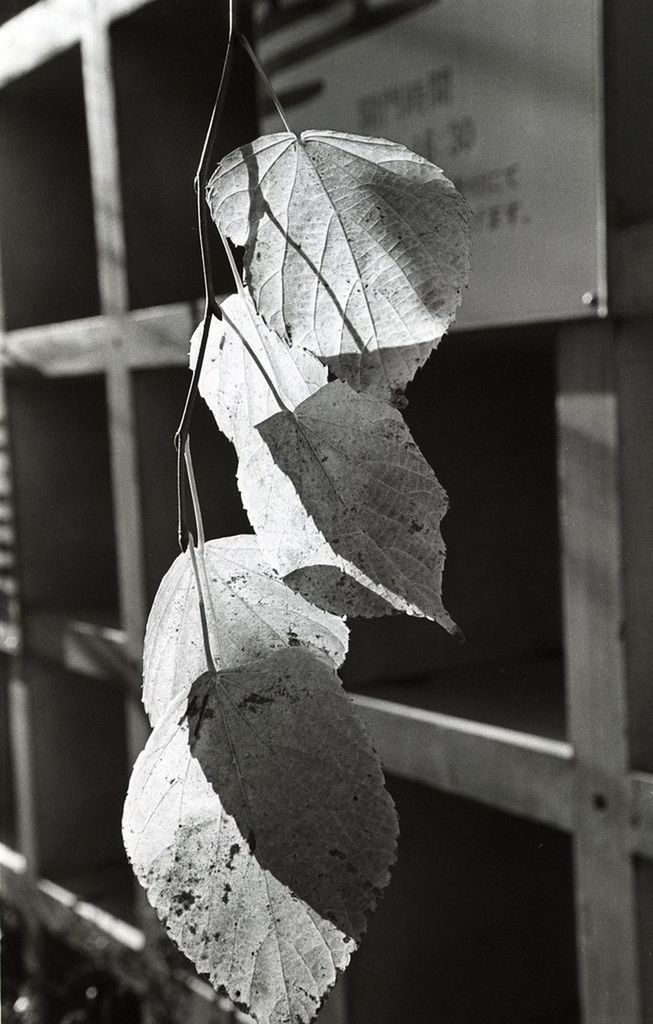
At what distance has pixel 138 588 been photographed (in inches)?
48.9

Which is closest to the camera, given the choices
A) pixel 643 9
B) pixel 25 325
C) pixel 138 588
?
pixel 643 9

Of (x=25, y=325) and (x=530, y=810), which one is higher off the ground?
(x=25, y=325)

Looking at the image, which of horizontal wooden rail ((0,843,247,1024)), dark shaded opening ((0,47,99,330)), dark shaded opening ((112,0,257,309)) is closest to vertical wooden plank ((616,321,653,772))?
dark shaded opening ((112,0,257,309))

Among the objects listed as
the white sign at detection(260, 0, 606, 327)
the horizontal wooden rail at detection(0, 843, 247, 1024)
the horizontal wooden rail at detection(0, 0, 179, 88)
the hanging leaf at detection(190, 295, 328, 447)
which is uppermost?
the horizontal wooden rail at detection(0, 0, 179, 88)

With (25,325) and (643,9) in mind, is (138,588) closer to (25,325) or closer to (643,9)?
(25,325)

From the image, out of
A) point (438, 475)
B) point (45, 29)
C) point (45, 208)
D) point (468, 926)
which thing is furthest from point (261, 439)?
point (45, 208)

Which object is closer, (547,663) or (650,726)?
(650,726)

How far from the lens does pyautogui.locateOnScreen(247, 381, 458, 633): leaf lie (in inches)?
6.3

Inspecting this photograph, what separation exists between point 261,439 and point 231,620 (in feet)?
0.08

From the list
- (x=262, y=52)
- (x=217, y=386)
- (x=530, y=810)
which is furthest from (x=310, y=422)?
(x=262, y=52)

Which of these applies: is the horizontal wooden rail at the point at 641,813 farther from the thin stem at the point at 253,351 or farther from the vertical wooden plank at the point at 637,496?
the thin stem at the point at 253,351

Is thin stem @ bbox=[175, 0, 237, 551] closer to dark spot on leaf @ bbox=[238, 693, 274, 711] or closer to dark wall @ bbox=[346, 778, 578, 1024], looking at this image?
dark spot on leaf @ bbox=[238, 693, 274, 711]

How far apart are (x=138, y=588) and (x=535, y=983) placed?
53 centimetres

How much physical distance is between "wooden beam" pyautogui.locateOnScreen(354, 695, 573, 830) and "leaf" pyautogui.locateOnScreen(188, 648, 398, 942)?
704 mm
